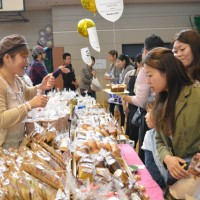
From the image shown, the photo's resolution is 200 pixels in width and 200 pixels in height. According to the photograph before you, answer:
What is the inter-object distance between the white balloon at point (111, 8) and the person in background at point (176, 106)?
1.91 metres

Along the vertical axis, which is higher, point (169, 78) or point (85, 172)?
point (169, 78)

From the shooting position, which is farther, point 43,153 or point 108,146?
point 108,146

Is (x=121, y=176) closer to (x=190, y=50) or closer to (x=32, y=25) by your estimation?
(x=190, y=50)

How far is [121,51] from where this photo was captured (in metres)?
8.78

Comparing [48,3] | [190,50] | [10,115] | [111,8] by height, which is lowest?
[10,115]

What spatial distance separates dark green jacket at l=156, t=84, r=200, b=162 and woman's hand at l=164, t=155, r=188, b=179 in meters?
0.06

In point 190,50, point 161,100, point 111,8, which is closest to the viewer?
point 161,100

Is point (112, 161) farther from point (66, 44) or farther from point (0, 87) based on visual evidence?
point (66, 44)

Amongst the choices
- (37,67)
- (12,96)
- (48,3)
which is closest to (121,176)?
(12,96)

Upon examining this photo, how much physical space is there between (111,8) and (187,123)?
7.07 ft

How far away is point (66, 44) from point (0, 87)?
7.10 meters

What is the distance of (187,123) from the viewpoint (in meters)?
1.33

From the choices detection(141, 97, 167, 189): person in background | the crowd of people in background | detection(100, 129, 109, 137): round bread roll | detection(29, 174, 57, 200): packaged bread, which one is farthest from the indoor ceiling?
detection(29, 174, 57, 200): packaged bread

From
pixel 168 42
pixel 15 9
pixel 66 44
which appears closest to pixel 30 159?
pixel 15 9
